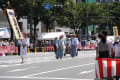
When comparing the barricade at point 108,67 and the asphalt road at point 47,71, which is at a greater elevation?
the barricade at point 108,67

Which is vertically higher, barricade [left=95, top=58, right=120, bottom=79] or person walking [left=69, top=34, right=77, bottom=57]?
barricade [left=95, top=58, right=120, bottom=79]

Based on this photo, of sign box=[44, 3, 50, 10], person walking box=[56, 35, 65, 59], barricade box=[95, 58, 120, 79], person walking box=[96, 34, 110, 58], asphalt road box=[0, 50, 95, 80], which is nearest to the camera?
barricade box=[95, 58, 120, 79]

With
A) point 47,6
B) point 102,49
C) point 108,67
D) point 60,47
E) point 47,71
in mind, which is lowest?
point 60,47

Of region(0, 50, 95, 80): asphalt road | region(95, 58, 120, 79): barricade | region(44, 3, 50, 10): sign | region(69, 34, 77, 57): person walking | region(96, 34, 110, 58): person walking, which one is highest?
region(96, 34, 110, 58): person walking

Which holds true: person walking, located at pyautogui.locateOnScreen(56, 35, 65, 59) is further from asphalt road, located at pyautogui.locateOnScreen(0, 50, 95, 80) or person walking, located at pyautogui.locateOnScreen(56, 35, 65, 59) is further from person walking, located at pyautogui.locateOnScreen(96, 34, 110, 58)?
person walking, located at pyautogui.locateOnScreen(96, 34, 110, 58)

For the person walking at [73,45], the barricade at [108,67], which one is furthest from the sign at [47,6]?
the barricade at [108,67]

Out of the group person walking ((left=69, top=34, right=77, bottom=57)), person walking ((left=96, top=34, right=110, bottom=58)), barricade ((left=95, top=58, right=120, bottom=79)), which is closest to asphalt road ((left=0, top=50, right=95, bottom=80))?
person walking ((left=96, top=34, right=110, bottom=58))

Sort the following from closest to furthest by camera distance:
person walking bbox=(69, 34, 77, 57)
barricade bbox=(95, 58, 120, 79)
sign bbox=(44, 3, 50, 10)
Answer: barricade bbox=(95, 58, 120, 79), person walking bbox=(69, 34, 77, 57), sign bbox=(44, 3, 50, 10)

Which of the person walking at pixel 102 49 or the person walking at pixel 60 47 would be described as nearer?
the person walking at pixel 102 49

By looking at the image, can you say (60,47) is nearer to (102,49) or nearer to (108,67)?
(102,49)

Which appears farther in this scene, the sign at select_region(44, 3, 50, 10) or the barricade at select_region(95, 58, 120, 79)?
the sign at select_region(44, 3, 50, 10)

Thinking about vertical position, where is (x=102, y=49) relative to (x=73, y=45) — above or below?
above

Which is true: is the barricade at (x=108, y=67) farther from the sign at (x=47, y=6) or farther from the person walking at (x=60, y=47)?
the sign at (x=47, y=6)

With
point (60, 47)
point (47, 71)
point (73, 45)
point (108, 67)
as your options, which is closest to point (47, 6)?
point (73, 45)
